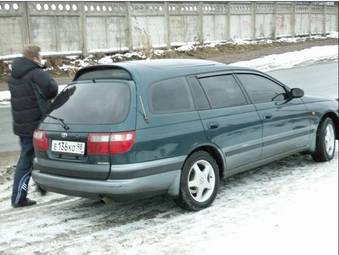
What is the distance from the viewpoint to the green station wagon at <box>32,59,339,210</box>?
484 cm

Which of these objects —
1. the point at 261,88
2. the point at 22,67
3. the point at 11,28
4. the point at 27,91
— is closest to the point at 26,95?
the point at 27,91

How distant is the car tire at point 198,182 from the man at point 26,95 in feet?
5.82

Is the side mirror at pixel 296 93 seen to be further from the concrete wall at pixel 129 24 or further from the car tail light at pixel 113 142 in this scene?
the concrete wall at pixel 129 24

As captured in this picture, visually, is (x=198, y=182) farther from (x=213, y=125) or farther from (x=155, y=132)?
(x=155, y=132)

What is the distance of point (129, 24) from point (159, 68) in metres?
16.8

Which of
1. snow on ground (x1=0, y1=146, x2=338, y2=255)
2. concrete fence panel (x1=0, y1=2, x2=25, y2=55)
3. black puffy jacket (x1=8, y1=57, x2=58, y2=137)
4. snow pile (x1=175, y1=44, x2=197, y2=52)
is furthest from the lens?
snow pile (x1=175, y1=44, x2=197, y2=52)

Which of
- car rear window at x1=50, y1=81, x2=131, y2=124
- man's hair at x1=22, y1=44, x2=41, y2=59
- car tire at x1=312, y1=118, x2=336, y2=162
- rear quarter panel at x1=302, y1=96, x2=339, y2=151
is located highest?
man's hair at x1=22, y1=44, x2=41, y2=59

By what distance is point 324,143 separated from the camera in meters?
7.08

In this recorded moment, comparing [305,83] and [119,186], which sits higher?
[119,186]

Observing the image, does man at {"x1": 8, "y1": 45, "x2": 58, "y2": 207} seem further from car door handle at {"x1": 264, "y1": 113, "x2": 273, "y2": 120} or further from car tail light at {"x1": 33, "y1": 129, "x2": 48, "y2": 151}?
car door handle at {"x1": 264, "y1": 113, "x2": 273, "y2": 120}

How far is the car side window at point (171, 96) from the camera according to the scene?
5.16m

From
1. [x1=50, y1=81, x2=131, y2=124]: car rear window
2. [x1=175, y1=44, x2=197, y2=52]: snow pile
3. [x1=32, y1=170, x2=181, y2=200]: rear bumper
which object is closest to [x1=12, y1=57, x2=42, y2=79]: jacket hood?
[x1=50, y1=81, x2=131, y2=124]: car rear window

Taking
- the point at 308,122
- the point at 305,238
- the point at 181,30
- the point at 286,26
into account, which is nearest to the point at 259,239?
the point at 305,238

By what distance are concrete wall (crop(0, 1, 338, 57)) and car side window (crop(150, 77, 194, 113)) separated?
13.8 meters
